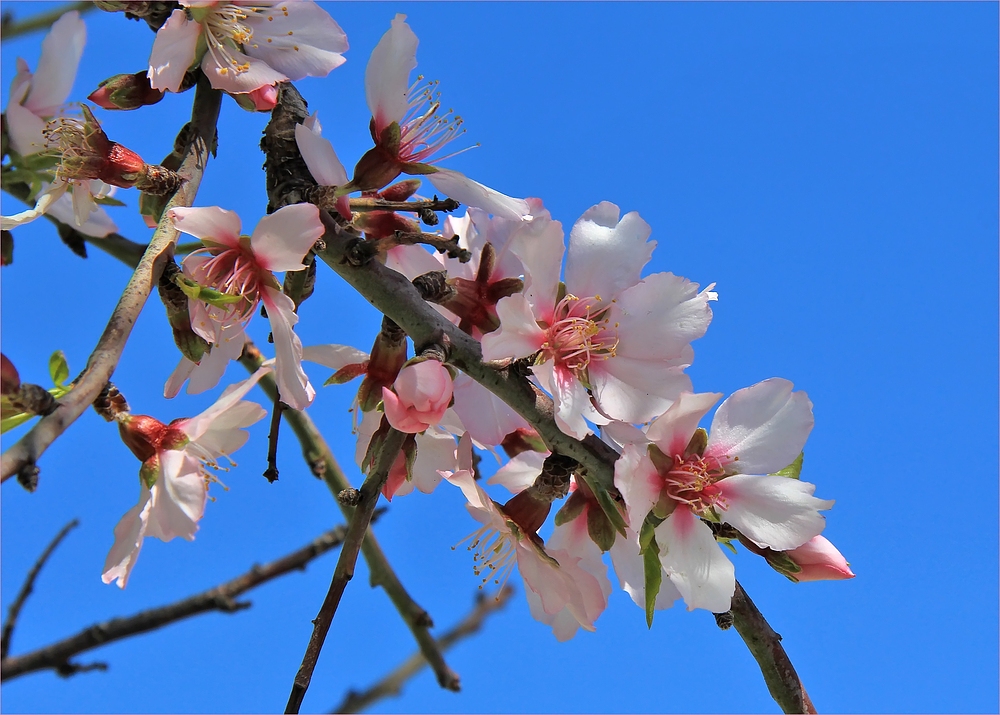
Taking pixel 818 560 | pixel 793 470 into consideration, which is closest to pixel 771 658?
pixel 818 560

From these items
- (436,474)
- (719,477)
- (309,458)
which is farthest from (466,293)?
(309,458)

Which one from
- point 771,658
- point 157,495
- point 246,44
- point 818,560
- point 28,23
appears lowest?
point 771,658

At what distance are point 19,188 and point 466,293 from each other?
1.21m

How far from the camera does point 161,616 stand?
7.36 ft

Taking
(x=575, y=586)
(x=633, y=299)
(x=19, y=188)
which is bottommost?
(x=575, y=586)

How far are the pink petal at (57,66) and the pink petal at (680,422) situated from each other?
5.48 feet

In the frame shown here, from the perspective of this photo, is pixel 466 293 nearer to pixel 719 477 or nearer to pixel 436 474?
pixel 436 474

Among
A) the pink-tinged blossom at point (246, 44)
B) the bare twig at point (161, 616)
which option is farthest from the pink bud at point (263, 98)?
the bare twig at point (161, 616)

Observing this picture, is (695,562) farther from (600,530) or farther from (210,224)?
(210,224)

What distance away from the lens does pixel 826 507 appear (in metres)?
1.12

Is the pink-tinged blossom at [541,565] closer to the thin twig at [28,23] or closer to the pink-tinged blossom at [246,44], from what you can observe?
the pink-tinged blossom at [246,44]

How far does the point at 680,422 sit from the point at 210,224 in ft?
2.20

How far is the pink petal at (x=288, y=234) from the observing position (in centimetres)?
107

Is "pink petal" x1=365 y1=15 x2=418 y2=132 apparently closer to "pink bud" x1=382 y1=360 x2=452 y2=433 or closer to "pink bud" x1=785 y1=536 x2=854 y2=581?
"pink bud" x1=382 y1=360 x2=452 y2=433
